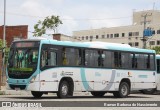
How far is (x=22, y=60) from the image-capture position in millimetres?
26438

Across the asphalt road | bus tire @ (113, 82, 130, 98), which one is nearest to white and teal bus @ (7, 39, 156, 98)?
bus tire @ (113, 82, 130, 98)

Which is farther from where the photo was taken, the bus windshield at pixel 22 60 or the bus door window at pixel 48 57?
the bus door window at pixel 48 57

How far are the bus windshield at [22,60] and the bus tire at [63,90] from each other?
6.61 feet

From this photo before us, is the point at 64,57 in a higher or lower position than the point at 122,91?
higher

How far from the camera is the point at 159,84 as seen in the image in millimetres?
39938

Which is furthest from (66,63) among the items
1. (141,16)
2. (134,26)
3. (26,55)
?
(141,16)

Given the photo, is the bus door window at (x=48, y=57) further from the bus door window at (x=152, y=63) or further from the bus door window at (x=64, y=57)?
the bus door window at (x=152, y=63)

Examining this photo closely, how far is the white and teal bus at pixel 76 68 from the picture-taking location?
26109 mm

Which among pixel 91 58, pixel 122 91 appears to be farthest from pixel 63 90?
pixel 122 91

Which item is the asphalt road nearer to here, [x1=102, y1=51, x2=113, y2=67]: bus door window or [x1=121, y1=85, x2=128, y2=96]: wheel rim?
[x1=102, y1=51, x2=113, y2=67]: bus door window

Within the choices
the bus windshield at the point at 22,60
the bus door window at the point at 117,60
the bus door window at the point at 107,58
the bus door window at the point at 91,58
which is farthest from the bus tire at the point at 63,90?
the bus door window at the point at 117,60

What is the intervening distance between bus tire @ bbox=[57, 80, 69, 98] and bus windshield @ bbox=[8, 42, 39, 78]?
201 centimetres

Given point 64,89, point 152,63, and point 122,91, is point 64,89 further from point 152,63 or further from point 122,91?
point 152,63

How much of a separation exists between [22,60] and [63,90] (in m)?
2.76
